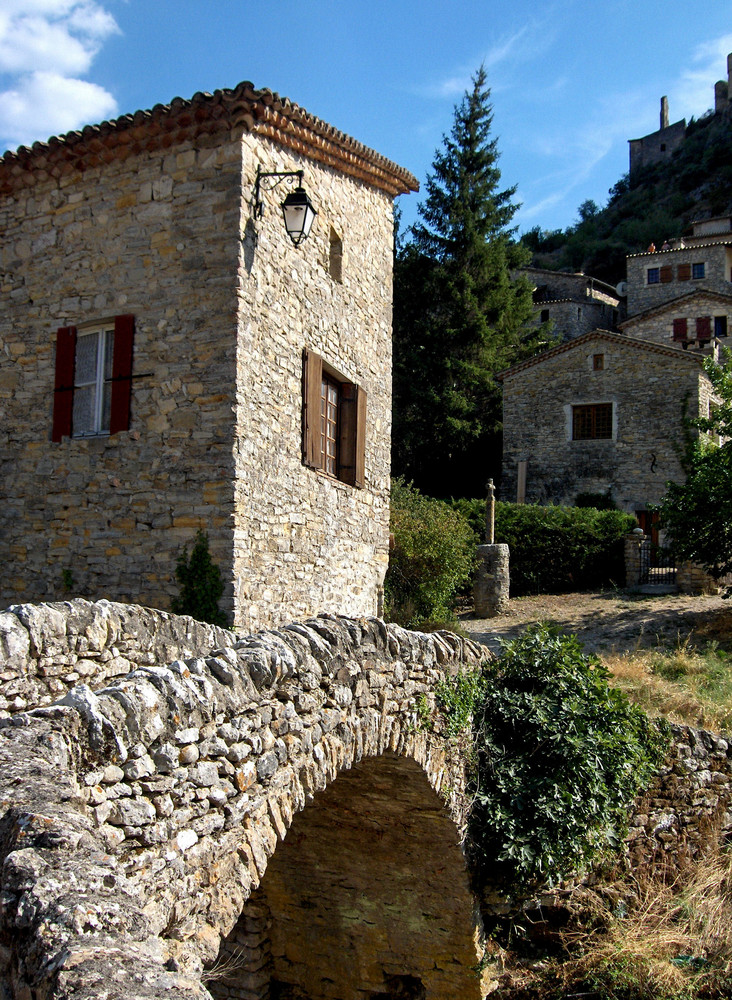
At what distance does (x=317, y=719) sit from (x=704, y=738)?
573 centimetres

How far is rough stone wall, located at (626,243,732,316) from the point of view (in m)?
34.7

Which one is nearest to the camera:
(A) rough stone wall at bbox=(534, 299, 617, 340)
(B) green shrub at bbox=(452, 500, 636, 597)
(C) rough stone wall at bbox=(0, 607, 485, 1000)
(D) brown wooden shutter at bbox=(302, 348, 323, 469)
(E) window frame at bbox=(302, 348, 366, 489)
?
(C) rough stone wall at bbox=(0, 607, 485, 1000)

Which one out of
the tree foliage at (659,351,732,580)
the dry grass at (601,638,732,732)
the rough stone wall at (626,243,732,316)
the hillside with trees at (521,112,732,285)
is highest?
the hillside with trees at (521,112,732,285)

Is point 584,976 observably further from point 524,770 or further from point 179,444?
point 179,444

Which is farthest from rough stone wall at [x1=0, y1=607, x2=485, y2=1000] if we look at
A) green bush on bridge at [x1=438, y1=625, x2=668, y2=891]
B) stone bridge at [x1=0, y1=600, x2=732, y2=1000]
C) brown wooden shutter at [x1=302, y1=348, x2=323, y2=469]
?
brown wooden shutter at [x1=302, y1=348, x2=323, y2=469]

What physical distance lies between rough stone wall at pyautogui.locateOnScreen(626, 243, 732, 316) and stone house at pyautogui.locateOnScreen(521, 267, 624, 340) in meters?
1.81

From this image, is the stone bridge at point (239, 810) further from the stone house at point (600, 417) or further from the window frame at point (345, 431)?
the stone house at point (600, 417)

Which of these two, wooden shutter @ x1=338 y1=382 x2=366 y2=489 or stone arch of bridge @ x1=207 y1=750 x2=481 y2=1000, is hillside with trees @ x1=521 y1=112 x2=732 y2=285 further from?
stone arch of bridge @ x1=207 y1=750 x2=481 y2=1000

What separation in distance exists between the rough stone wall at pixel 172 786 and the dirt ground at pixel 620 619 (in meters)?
8.70

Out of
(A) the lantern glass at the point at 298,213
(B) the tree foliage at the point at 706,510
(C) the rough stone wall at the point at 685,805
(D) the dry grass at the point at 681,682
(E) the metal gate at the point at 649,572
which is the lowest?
(C) the rough stone wall at the point at 685,805

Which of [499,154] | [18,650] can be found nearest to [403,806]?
[18,650]

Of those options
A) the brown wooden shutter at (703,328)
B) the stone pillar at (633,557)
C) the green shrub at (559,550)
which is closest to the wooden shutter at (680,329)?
the brown wooden shutter at (703,328)

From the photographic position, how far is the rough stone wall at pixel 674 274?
34719 mm

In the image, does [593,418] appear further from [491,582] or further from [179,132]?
[179,132]
